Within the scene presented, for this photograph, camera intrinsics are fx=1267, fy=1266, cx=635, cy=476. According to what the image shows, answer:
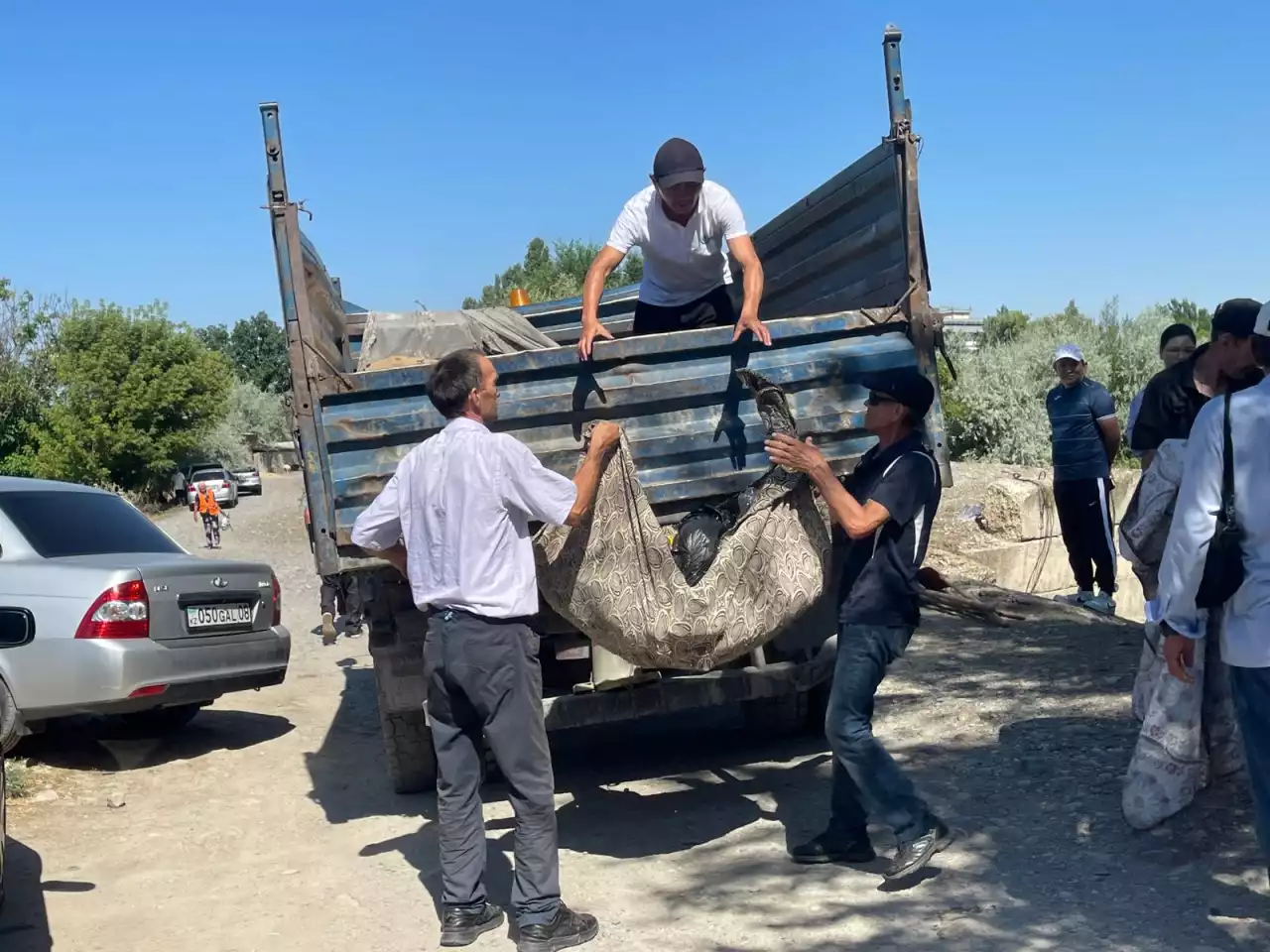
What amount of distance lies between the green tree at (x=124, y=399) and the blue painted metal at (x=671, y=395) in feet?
134

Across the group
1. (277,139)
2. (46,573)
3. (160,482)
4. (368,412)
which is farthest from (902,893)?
(160,482)

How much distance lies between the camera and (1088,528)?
9.18 meters

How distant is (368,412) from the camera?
5.05 m

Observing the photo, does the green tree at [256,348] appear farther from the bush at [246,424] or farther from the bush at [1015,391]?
the bush at [1015,391]

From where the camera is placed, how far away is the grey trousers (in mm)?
4148

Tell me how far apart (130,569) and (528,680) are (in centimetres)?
356

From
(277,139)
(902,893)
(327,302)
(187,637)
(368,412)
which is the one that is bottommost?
(902,893)

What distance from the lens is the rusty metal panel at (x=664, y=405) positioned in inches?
199

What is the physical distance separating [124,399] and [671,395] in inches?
1667

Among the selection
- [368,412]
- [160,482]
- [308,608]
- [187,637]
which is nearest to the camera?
[368,412]

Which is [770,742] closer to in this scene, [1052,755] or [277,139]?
[1052,755]

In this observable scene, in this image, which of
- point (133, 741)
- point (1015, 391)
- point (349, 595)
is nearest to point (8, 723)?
point (349, 595)

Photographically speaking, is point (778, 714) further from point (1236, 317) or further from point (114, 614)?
point (114, 614)

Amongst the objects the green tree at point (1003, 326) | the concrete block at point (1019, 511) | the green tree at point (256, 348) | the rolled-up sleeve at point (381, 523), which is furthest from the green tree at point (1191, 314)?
the green tree at point (256, 348)
